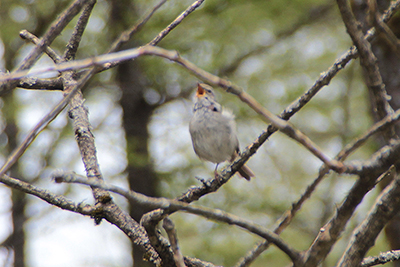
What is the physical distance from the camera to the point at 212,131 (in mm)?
3033

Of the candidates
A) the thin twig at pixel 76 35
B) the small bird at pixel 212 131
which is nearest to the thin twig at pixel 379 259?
the thin twig at pixel 76 35

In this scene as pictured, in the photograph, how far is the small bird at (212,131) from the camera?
3.05 m

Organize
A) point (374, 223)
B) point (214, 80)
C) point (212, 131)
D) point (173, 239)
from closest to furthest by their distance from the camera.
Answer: point (214, 80), point (374, 223), point (173, 239), point (212, 131)

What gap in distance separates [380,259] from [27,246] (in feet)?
14.9

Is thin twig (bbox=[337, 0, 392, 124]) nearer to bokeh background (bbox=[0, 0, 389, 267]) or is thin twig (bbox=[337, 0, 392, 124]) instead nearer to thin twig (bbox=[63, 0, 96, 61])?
thin twig (bbox=[63, 0, 96, 61])

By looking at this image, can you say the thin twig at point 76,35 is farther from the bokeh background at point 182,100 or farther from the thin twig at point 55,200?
the bokeh background at point 182,100

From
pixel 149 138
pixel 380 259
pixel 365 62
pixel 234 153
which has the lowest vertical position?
pixel 380 259

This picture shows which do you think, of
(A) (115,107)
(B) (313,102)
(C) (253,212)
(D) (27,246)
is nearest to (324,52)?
(B) (313,102)

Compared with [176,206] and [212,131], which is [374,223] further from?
[212,131]

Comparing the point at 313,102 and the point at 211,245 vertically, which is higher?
the point at 313,102

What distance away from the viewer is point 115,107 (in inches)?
181

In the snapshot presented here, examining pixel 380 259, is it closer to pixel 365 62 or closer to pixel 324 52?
pixel 365 62

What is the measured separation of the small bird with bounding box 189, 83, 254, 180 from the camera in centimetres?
305

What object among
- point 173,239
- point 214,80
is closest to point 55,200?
point 173,239
